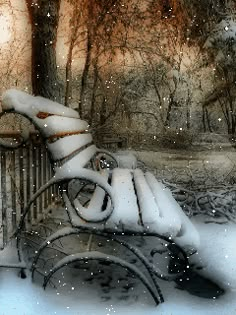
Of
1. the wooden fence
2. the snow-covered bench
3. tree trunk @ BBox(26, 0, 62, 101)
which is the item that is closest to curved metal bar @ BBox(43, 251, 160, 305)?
the snow-covered bench

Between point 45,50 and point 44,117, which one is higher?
point 45,50

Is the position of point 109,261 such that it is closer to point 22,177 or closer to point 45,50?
point 22,177

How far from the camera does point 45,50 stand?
5.90 metres

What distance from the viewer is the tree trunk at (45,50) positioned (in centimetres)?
580

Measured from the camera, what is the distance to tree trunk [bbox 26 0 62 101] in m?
5.80

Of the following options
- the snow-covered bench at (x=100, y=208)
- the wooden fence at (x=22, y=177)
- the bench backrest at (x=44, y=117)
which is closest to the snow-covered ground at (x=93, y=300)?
the snow-covered bench at (x=100, y=208)

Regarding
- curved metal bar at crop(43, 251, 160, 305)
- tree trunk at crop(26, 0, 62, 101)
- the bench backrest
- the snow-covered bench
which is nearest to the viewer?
the snow-covered bench

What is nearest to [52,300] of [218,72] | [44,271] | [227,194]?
[44,271]

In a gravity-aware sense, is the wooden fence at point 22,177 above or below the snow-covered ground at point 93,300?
above

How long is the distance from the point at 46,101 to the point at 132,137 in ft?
20.9

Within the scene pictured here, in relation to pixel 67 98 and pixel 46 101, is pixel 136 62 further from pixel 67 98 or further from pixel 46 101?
pixel 46 101

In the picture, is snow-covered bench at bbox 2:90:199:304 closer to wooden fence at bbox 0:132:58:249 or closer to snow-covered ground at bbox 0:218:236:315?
snow-covered ground at bbox 0:218:236:315

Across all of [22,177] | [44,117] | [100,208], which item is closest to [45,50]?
[22,177]

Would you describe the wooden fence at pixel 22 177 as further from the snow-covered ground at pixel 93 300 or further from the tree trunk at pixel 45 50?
A: the tree trunk at pixel 45 50
